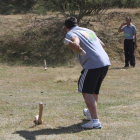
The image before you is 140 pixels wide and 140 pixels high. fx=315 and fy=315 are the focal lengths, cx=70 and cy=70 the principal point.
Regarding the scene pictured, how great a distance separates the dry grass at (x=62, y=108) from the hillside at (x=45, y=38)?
4.02 m

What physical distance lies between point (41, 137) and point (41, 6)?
12681 millimetres

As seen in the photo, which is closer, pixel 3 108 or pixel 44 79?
pixel 3 108

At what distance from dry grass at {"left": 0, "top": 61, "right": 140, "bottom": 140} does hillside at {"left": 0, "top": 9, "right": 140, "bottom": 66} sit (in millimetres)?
4017

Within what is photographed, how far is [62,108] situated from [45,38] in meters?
11.1

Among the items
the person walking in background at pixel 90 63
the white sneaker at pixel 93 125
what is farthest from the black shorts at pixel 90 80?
the white sneaker at pixel 93 125

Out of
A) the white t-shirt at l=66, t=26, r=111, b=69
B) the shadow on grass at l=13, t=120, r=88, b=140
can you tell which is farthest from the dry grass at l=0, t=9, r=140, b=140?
the white t-shirt at l=66, t=26, r=111, b=69

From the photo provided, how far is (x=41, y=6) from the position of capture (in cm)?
1667

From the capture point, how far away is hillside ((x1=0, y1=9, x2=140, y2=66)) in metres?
15.6

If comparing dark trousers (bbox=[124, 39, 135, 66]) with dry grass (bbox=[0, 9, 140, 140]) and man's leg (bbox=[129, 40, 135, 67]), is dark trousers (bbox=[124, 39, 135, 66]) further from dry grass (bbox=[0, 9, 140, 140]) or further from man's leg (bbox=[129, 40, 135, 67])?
dry grass (bbox=[0, 9, 140, 140])

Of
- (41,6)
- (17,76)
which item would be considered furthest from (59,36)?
(17,76)

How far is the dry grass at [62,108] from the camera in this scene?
197 inches

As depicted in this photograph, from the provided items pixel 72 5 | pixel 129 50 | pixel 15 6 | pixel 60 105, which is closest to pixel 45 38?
pixel 72 5

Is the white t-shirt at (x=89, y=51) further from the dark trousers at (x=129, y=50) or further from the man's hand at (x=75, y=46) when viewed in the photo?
the dark trousers at (x=129, y=50)

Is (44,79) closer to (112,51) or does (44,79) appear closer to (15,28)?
(112,51)
